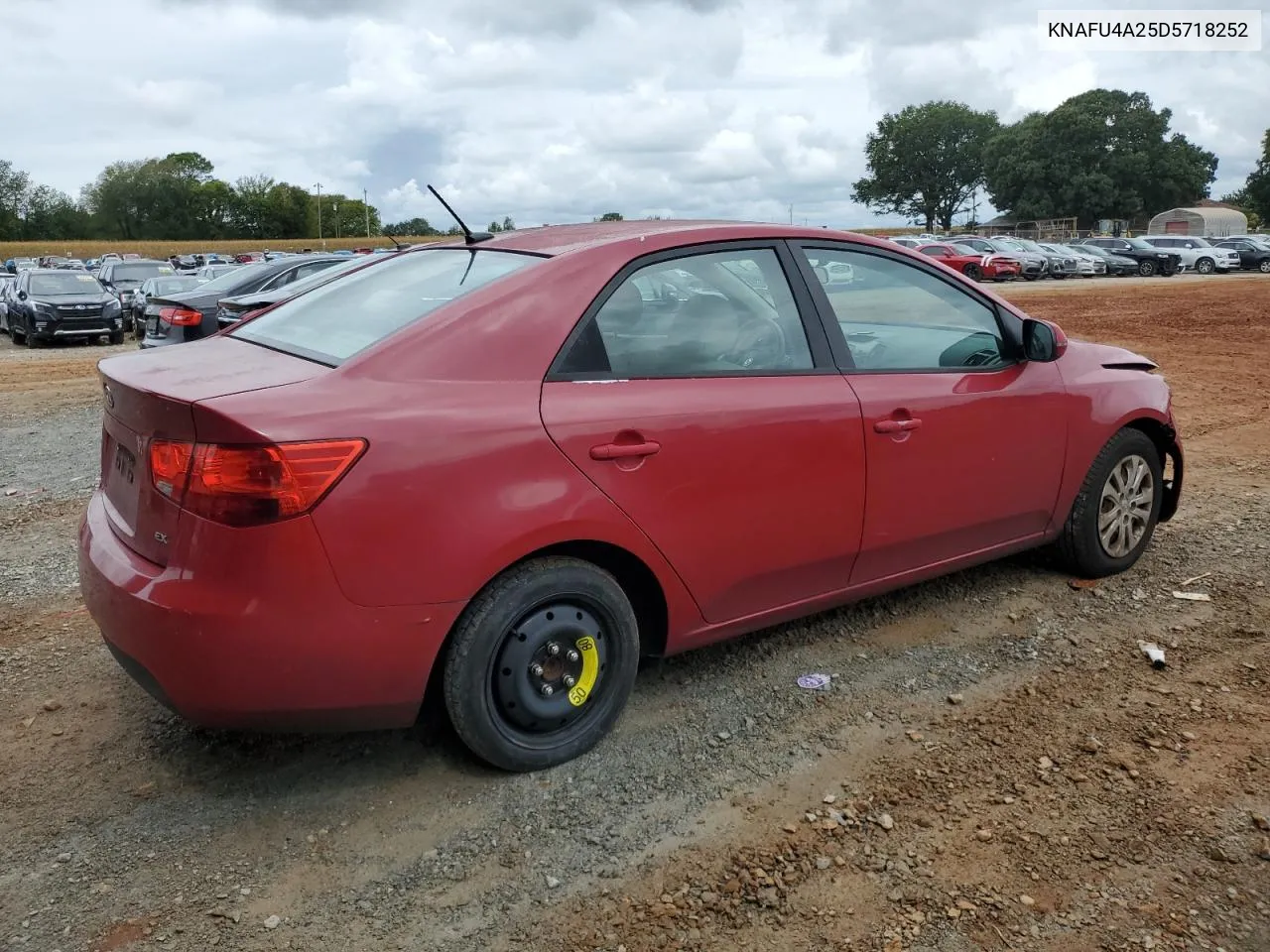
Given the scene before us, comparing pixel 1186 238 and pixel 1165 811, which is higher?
pixel 1186 238

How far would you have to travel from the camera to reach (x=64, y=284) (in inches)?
802

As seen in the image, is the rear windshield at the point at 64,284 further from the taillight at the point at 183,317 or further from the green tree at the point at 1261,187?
the green tree at the point at 1261,187

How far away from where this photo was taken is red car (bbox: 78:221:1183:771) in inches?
105

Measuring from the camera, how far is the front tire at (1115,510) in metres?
4.58

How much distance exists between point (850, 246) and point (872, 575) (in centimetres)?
123

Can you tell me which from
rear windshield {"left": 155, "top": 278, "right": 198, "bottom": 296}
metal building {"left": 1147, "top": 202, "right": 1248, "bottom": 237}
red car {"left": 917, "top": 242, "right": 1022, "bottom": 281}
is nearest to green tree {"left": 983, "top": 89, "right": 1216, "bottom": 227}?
metal building {"left": 1147, "top": 202, "right": 1248, "bottom": 237}

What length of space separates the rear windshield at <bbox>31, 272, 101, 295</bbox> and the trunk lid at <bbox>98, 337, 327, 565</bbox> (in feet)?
63.7

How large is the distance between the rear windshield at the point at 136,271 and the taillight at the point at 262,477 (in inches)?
988

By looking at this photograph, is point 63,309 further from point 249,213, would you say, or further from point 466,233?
point 249,213

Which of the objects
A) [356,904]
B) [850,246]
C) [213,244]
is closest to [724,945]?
[356,904]

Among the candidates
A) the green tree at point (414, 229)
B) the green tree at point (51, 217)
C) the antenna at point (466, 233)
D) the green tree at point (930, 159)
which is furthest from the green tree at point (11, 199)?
the antenna at point (466, 233)

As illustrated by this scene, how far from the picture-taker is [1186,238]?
1688 inches

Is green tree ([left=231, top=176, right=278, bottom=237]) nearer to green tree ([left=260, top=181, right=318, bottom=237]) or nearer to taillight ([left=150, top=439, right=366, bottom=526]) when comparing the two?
green tree ([left=260, top=181, right=318, bottom=237])

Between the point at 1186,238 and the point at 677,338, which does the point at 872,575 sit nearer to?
the point at 677,338
